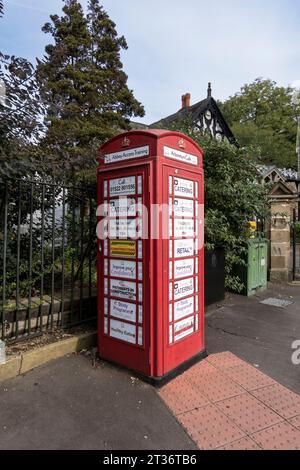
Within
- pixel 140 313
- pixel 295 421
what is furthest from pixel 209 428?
pixel 140 313

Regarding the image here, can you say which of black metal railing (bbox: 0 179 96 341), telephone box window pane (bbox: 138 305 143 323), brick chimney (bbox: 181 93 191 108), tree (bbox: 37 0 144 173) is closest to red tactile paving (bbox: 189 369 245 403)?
telephone box window pane (bbox: 138 305 143 323)

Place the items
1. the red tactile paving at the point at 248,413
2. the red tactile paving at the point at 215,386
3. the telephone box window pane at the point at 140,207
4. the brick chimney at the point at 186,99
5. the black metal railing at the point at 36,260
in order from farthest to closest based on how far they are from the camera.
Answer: the brick chimney at the point at 186,99
the black metal railing at the point at 36,260
the telephone box window pane at the point at 140,207
the red tactile paving at the point at 215,386
the red tactile paving at the point at 248,413

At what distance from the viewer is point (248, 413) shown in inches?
103

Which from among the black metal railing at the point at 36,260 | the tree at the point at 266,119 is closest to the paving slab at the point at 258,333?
the black metal railing at the point at 36,260

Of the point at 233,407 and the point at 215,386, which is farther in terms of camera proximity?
the point at 215,386

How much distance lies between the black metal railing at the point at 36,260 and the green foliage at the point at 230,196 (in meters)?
2.64

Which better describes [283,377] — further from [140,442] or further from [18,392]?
[18,392]

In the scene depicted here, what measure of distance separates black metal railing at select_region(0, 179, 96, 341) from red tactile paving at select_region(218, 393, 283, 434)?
213 cm

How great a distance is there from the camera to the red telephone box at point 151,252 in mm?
2924

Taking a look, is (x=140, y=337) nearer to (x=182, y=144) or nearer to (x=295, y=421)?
(x=295, y=421)

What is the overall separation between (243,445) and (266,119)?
3190 cm

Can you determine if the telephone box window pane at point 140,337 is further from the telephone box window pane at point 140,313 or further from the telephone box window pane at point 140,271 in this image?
the telephone box window pane at point 140,271

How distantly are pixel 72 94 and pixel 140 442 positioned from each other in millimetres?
13683

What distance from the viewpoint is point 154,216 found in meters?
2.90
